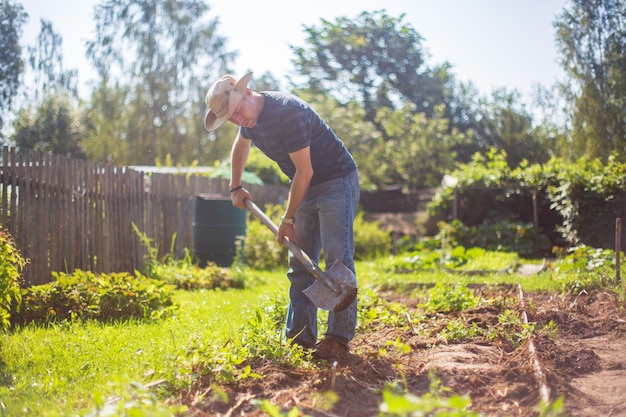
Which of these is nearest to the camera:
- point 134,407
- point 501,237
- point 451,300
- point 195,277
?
point 134,407

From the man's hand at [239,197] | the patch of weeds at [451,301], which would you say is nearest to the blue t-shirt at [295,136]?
the man's hand at [239,197]

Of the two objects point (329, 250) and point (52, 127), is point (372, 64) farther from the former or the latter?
point (329, 250)

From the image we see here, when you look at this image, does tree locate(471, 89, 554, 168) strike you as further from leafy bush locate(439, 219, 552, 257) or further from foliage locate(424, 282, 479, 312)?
foliage locate(424, 282, 479, 312)

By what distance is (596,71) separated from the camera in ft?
38.0

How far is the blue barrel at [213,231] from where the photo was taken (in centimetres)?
879

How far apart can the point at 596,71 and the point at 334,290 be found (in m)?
10.0

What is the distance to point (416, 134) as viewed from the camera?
65.7ft

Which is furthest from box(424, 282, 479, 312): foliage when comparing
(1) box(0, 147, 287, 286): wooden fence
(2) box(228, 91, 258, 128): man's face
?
(1) box(0, 147, 287, 286): wooden fence

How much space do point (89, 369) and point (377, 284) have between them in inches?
186

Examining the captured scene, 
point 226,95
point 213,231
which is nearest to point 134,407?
point 226,95

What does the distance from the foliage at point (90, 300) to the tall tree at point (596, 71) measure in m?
8.52

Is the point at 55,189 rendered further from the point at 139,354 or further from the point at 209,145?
the point at 209,145

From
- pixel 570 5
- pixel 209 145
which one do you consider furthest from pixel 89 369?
pixel 209 145

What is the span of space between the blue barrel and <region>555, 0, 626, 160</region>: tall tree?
22.0 ft
